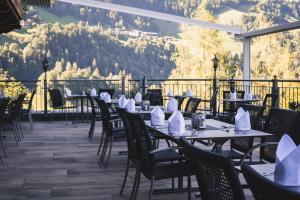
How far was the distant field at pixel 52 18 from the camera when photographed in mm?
24312

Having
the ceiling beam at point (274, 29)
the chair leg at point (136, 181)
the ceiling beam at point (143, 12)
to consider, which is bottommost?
the chair leg at point (136, 181)

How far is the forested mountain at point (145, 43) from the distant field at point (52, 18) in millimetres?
55

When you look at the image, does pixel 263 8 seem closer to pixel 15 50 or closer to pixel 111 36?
pixel 111 36

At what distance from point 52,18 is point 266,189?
24.3 meters

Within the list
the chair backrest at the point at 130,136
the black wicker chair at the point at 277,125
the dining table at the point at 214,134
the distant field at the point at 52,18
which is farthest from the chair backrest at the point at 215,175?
the distant field at the point at 52,18

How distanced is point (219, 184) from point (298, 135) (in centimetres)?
204

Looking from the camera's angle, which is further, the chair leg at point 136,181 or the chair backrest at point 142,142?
the chair leg at point 136,181

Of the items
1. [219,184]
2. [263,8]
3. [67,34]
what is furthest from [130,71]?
[219,184]

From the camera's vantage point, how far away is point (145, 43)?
1049 inches

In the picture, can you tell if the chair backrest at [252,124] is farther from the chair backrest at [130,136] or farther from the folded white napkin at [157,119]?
the chair backrest at [130,136]

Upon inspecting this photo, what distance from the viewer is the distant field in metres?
24.3

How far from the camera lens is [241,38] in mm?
14125

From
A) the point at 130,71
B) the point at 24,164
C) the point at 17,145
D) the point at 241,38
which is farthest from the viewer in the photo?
the point at 130,71

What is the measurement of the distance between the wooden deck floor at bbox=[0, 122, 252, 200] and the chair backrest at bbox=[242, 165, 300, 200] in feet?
9.49
